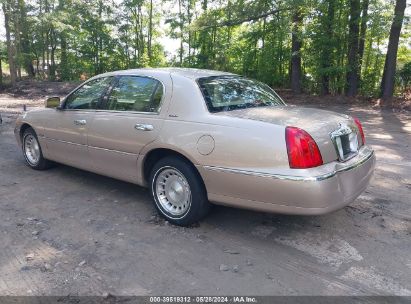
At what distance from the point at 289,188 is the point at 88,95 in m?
3.12

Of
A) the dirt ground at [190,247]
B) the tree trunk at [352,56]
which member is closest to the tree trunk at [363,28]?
the tree trunk at [352,56]

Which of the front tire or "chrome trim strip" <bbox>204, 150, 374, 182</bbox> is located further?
the front tire

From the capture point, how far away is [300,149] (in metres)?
3.31

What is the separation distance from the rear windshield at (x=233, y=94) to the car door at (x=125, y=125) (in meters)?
0.54

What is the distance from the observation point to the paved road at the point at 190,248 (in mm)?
3012

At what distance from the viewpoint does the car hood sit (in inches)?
Result: 137

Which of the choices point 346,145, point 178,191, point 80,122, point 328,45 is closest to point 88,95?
point 80,122

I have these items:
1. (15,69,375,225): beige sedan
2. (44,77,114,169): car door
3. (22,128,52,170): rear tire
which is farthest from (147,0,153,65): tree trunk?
(15,69,375,225): beige sedan

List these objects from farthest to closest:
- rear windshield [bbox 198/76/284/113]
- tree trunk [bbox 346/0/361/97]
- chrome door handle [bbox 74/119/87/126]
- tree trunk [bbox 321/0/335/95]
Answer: tree trunk [bbox 321/0/335/95]
tree trunk [bbox 346/0/361/97]
chrome door handle [bbox 74/119/87/126]
rear windshield [bbox 198/76/284/113]

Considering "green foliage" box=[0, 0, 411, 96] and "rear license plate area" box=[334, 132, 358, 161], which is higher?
"green foliage" box=[0, 0, 411, 96]

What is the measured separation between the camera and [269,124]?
348 cm

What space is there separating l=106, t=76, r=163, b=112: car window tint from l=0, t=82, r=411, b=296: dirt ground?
119cm

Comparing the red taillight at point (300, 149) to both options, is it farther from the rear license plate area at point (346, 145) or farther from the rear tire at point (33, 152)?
the rear tire at point (33, 152)

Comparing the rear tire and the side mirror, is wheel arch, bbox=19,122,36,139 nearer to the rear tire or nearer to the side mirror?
the rear tire
